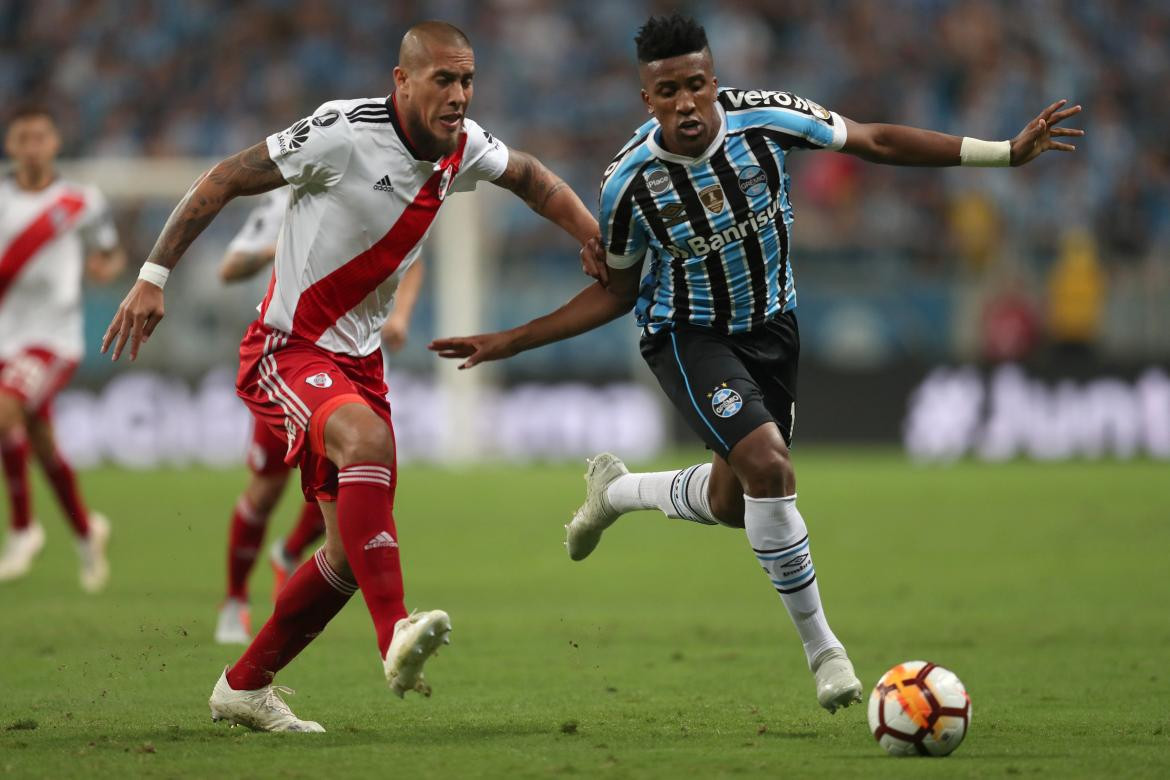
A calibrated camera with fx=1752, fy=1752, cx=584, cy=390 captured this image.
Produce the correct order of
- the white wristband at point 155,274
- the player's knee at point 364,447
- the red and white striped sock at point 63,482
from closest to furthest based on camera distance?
the player's knee at point 364,447 → the white wristband at point 155,274 → the red and white striped sock at point 63,482

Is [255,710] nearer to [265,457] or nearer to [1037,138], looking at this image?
[265,457]

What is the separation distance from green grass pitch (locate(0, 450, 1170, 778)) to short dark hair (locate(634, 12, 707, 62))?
233 cm

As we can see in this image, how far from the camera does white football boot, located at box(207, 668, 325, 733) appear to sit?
5.91 meters

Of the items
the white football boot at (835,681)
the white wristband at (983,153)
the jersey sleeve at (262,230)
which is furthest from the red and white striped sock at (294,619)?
the jersey sleeve at (262,230)

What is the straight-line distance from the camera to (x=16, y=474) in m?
11.3

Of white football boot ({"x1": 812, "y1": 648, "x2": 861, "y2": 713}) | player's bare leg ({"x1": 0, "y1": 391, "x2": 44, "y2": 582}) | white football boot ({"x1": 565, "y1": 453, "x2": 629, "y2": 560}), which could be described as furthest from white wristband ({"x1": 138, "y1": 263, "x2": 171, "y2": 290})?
player's bare leg ({"x1": 0, "y1": 391, "x2": 44, "y2": 582})

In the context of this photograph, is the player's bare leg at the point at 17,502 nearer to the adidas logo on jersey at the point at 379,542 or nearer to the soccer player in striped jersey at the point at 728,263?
the soccer player in striped jersey at the point at 728,263

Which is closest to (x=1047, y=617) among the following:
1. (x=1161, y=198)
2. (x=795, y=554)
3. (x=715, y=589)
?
(x=715, y=589)

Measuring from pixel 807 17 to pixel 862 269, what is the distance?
5.14 m

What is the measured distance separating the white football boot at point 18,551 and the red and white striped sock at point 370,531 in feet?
21.1

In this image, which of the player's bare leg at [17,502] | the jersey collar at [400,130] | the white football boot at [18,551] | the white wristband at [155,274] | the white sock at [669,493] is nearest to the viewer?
the white wristband at [155,274]

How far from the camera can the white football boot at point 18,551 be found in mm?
11289

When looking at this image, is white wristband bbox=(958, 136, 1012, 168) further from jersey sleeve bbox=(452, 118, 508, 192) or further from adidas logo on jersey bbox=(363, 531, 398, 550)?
adidas logo on jersey bbox=(363, 531, 398, 550)

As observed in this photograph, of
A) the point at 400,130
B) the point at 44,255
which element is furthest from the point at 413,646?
the point at 44,255
